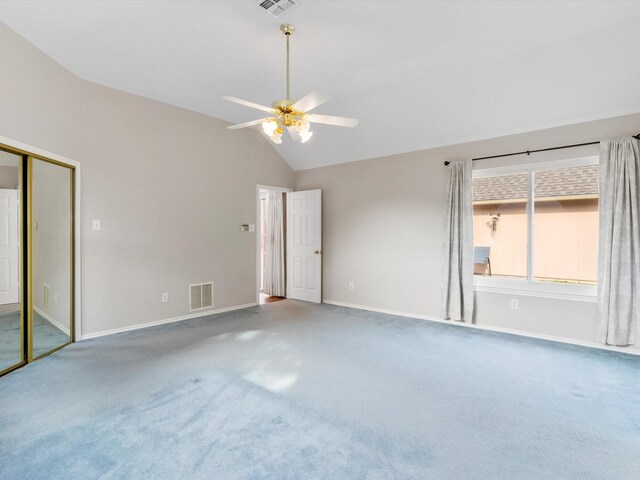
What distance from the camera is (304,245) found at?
21.0ft

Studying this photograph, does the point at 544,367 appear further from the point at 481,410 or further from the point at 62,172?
the point at 62,172

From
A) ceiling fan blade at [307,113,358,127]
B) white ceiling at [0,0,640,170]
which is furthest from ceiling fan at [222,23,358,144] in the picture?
white ceiling at [0,0,640,170]

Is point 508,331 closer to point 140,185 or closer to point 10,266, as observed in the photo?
point 140,185

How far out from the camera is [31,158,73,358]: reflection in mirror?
330 centimetres

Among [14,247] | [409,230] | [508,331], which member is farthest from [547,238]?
[14,247]

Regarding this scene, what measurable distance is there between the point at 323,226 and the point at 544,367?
156 inches

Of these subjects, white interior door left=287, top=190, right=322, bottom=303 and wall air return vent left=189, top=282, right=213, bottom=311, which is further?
white interior door left=287, top=190, right=322, bottom=303

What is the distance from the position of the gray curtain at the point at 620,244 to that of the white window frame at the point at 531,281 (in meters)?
0.21

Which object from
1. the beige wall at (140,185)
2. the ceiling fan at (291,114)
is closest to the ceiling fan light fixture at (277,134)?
the ceiling fan at (291,114)

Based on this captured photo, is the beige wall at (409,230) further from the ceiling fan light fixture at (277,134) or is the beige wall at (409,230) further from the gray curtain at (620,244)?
the ceiling fan light fixture at (277,134)

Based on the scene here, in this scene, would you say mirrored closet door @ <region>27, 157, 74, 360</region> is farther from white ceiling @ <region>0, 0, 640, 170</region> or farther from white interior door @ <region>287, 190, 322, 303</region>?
white interior door @ <region>287, 190, 322, 303</region>

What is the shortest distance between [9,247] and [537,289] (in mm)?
5614

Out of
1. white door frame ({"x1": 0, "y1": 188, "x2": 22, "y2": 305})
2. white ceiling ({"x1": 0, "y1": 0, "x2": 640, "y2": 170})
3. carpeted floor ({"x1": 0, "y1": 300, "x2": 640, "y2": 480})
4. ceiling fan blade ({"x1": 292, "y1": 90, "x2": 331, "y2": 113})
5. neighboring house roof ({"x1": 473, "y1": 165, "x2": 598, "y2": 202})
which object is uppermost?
white ceiling ({"x1": 0, "y1": 0, "x2": 640, "y2": 170})

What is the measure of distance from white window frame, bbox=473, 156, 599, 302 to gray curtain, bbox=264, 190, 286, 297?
145 inches
